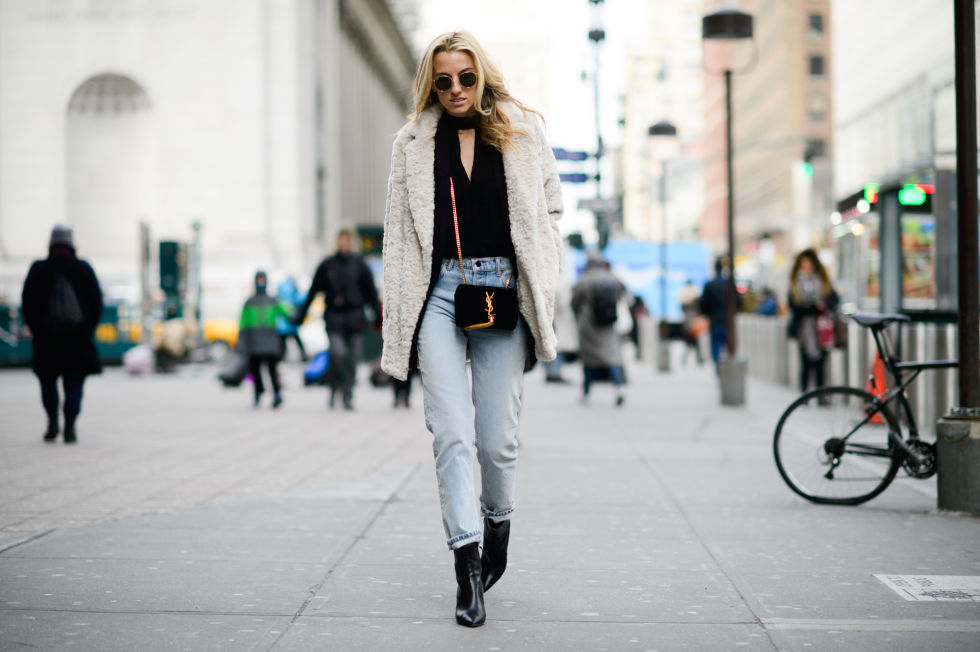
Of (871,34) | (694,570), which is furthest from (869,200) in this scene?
(871,34)

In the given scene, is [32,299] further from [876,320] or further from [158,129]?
[158,129]

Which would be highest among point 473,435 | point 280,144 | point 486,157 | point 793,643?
point 280,144

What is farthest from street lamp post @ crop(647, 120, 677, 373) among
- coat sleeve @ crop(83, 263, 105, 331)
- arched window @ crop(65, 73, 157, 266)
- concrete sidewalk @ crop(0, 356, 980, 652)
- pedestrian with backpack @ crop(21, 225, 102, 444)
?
arched window @ crop(65, 73, 157, 266)

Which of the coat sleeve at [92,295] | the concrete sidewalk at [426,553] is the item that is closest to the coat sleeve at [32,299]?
the coat sleeve at [92,295]

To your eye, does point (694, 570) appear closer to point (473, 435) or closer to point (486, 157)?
point (473, 435)

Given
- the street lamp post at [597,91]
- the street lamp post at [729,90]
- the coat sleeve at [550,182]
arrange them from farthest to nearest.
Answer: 1. the street lamp post at [597,91]
2. the street lamp post at [729,90]
3. the coat sleeve at [550,182]

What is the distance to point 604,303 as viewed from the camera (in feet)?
49.8

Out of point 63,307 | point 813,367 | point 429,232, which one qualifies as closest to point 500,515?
point 429,232

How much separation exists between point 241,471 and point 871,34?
36.6 m

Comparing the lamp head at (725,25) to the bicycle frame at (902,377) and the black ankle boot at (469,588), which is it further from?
the black ankle boot at (469,588)

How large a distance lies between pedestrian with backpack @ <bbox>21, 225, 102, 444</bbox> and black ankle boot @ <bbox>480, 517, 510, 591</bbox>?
6868mm

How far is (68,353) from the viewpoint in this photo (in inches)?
430

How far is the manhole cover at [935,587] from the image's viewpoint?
16.3 feet

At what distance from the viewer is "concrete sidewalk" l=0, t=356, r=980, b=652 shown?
442cm
